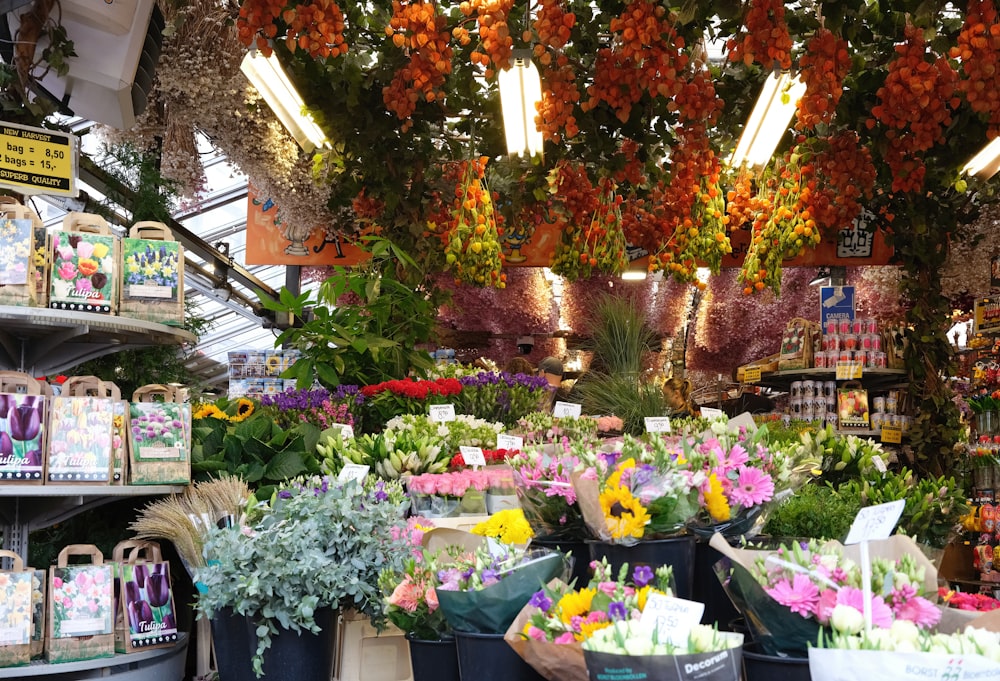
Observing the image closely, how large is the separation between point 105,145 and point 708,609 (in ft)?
14.1

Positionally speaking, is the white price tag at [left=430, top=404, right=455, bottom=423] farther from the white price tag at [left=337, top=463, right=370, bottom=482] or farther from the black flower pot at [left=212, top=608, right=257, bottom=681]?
the black flower pot at [left=212, top=608, right=257, bottom=681]

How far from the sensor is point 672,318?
7.18 m

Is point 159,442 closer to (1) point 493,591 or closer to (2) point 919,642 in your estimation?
(1) point 493,591

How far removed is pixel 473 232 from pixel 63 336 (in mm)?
2540

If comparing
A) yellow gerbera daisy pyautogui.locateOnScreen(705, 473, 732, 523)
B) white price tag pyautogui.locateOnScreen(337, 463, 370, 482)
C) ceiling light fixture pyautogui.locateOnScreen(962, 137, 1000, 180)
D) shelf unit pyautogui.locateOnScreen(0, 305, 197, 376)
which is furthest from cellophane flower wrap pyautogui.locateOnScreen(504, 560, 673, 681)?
ceiling light fixture pyautogui.locateOnScreen(962, 137, 1000, 180)

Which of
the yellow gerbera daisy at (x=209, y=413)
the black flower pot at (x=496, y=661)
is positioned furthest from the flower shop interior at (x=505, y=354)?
the yellow gerbera daisy at (x=209, y=413)

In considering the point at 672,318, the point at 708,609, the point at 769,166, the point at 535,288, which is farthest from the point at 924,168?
the point at 708,609

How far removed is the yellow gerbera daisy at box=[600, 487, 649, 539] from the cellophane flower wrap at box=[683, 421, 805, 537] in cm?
14

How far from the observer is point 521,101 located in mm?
4652

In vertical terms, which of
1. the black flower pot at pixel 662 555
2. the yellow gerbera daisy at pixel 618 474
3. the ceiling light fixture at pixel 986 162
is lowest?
the black flower pot at pixel 662 555

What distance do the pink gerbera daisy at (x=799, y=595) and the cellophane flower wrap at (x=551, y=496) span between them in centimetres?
52

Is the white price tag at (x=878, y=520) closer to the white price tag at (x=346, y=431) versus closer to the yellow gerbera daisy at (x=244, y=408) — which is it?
the white price tag at (x=346, y=431)

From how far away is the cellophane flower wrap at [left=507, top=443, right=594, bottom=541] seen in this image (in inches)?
74.6

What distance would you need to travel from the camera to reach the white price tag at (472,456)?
3127mm
